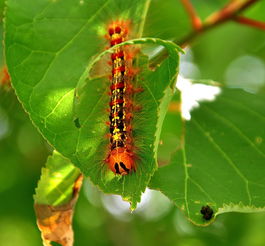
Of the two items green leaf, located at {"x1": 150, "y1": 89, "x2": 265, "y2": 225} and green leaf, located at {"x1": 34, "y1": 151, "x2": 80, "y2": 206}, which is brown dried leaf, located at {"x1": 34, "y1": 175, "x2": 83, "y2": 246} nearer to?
green leaf, located at {"x1": 34, "y1": 151, "x2": 80, "y2": 206}

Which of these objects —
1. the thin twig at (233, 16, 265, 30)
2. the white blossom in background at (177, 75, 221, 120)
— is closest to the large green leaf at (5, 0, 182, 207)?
the white blossom in background at (177, 75, 221, 120)

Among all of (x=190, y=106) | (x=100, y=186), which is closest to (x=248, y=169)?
(x=190, y=106)

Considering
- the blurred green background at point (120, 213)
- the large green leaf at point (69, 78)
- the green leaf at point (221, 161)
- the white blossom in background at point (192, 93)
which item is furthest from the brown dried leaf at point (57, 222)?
the blurred green background at point (120, 213)

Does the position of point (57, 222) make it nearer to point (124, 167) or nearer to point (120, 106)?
point (124, 167)

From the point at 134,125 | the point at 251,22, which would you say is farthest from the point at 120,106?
the point at 251,22

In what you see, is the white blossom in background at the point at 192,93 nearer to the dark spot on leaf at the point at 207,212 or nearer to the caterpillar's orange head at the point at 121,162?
the caterpillar's orange head at the point at 121,162

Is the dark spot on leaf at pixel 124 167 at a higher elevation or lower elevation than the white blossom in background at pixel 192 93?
lower
